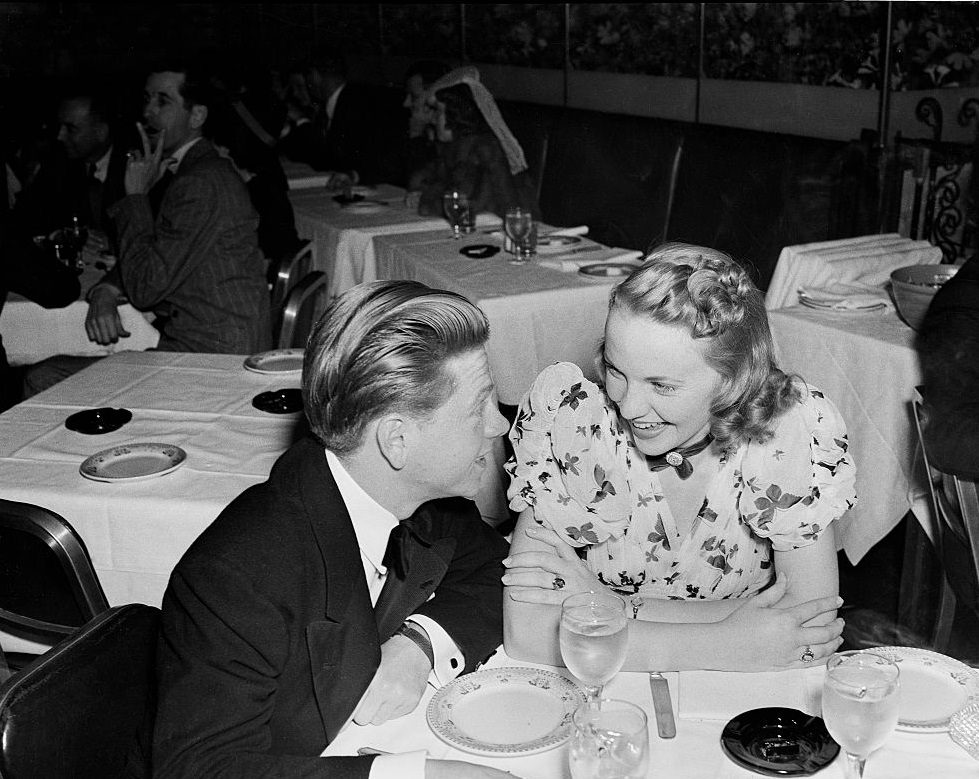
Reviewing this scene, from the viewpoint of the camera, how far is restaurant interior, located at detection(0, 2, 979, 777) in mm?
2293

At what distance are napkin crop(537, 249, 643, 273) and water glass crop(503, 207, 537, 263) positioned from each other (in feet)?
0.24

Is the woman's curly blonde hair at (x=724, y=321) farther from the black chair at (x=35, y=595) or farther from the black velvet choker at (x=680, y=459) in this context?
the black chair at (x=35, y=595)

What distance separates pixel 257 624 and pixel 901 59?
186 inches

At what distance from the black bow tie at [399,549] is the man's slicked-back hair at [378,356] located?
19 centimetres

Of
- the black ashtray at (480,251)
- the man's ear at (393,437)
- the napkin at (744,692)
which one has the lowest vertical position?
the napkin at (744,692)

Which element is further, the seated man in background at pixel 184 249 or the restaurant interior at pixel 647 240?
the seated man in background at pixel 184 249

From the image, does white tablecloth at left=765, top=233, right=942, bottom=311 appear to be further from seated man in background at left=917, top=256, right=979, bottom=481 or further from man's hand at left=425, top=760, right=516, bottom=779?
man's hand at left=425, top=760, right=516, bottom=779

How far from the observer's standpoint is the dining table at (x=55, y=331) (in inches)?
150

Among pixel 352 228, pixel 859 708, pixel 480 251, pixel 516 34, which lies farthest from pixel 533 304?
pixel 516 34

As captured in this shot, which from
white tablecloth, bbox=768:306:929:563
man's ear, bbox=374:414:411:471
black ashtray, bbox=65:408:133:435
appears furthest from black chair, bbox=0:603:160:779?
white tablecloth, bbox=768:306:929:563

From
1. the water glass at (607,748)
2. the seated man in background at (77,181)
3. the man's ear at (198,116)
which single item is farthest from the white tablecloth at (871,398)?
the seated man in background at (77,181)

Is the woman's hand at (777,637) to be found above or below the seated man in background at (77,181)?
below

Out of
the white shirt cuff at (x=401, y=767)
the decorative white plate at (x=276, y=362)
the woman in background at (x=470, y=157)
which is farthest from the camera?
the woman in background at (x=470, y=157)

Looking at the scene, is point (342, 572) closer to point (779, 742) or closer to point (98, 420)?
point (779, 742)
